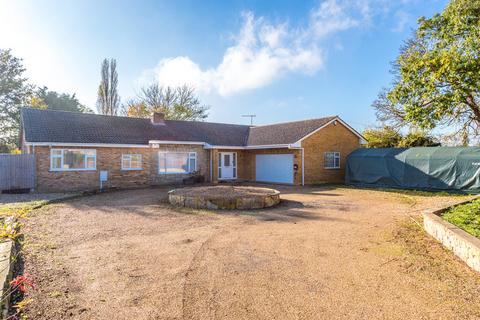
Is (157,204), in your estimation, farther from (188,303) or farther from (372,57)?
(372,57)

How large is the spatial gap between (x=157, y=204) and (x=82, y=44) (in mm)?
7972

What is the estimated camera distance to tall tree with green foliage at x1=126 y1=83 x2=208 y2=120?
36000 mm

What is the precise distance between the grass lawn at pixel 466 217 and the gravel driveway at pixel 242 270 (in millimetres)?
711

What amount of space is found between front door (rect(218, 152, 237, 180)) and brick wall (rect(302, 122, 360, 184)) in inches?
217

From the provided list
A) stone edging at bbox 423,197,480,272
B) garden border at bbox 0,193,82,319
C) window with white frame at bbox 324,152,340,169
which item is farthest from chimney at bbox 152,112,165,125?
stone edging at bbox 423,197,480,272

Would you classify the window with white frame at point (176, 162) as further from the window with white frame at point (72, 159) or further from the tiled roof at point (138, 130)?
the window with white frame at point (72, 159)

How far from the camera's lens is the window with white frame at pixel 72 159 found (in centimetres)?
1535

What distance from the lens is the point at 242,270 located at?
192 inches

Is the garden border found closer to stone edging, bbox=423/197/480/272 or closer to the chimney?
stone edging, bbox=423/197/480/272

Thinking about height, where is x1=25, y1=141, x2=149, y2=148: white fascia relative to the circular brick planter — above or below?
above

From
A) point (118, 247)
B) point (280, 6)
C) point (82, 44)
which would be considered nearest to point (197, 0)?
point (280, 6)

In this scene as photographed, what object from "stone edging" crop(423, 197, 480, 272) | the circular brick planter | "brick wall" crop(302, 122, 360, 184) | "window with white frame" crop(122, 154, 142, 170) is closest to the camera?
"stone edging" crop(423, 197, 480, 272)

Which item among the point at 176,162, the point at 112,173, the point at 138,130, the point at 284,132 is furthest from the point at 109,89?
the point at 284,132

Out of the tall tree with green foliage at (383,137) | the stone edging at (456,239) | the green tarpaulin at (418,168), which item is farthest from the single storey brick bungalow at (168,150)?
the stone edging at (456,239)
